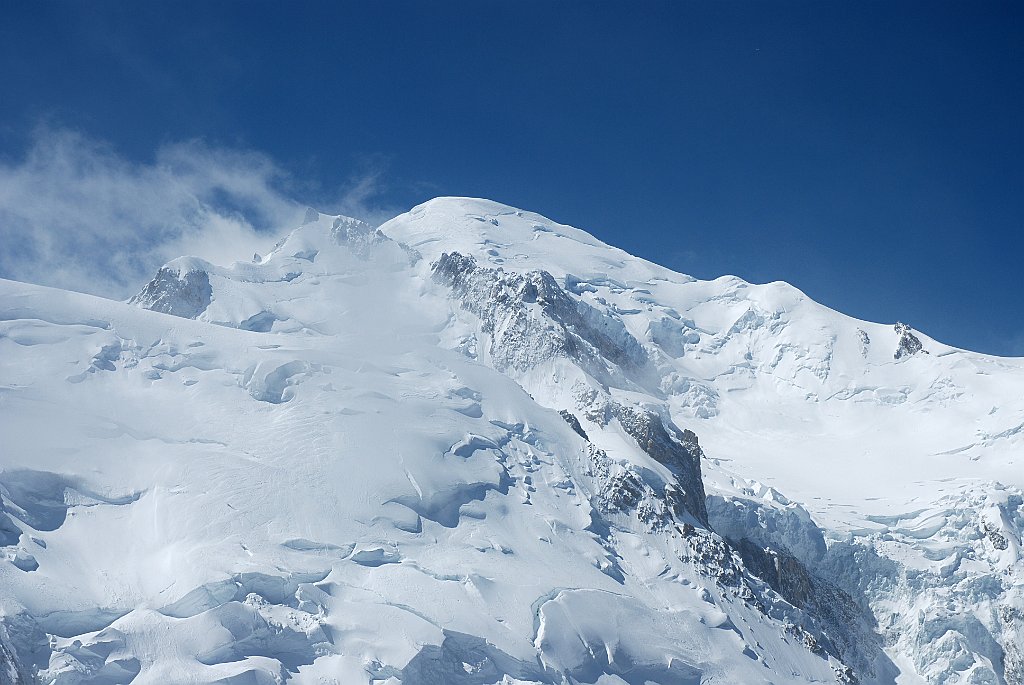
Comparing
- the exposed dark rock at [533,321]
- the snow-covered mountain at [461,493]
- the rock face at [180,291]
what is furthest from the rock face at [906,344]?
the rock face at [180,291]

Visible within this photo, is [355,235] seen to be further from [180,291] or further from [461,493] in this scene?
[461,493]

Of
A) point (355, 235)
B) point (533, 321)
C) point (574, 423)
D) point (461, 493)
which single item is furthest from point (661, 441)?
point (355, 235)

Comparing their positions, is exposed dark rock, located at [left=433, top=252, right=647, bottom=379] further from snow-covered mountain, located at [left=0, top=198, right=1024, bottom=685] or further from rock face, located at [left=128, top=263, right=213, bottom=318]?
rock face, located at [left=128, top=263, right=213, bottom=318]

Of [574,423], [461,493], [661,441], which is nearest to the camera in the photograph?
[461,493]

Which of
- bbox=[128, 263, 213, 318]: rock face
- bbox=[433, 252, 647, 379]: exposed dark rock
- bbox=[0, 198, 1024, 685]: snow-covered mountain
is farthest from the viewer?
bbox=[433, 252, 647, 379]: exposed dark rock

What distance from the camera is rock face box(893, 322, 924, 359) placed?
15312 cm

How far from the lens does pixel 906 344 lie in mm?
154250

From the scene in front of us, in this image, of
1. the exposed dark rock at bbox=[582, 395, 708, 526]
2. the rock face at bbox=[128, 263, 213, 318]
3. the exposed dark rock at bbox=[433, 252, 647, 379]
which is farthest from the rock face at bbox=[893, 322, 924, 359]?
the rock face at bbox=[128, 263, 213, 318]

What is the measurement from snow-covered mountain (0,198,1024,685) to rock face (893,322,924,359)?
17.1ft

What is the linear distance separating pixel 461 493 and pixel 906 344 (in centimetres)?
10607

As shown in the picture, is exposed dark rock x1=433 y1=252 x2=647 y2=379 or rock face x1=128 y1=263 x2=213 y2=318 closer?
rock face x1=128 y1=263 x2=213 y2=318

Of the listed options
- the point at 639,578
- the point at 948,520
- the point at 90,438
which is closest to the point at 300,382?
the point at 90,438

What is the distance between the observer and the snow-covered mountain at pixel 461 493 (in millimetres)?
55656

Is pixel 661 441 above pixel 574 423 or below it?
above
